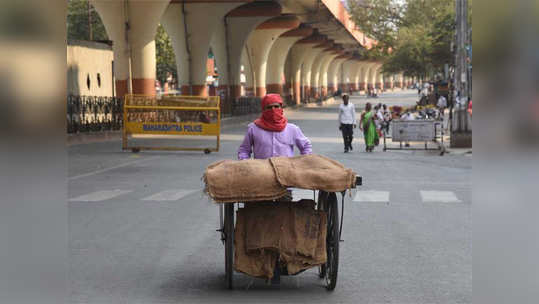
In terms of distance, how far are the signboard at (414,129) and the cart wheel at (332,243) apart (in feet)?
63.5

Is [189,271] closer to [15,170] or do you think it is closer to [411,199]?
[15,170]

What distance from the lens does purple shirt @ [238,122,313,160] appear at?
7.56 metres

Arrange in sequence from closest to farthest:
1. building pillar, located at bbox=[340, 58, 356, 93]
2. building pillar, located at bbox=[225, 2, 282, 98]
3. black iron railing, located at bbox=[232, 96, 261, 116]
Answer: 1. building pillar, located at bbox=[225, 2, 282, 98]
2. black iron railing, located at bbox=[232, 96, 261, 116]
3. building pillar, located at bbox=[340, 58, 356, 93]

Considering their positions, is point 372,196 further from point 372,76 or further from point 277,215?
point 372,76

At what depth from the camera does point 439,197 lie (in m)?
14.5

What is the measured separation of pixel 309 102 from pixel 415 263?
80.6 m

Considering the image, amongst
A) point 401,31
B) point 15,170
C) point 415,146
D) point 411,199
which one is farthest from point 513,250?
point 401,31

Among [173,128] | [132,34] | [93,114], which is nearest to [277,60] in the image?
[132,34]

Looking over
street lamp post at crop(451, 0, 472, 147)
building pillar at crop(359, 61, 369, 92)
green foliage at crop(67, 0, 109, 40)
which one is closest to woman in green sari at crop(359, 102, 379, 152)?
street lamp post at crop(451, 0, 472, 147)

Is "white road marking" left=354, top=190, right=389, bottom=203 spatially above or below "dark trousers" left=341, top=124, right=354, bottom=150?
below

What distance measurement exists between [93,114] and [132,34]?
17.9ft

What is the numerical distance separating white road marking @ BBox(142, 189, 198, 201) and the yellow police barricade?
390 inches

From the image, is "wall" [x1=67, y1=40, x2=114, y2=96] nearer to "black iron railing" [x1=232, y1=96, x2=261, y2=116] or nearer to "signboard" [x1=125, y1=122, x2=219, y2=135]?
"signboard" [x1=125, y1=122, x2=219, y2=135]

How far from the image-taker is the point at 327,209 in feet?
23.3
